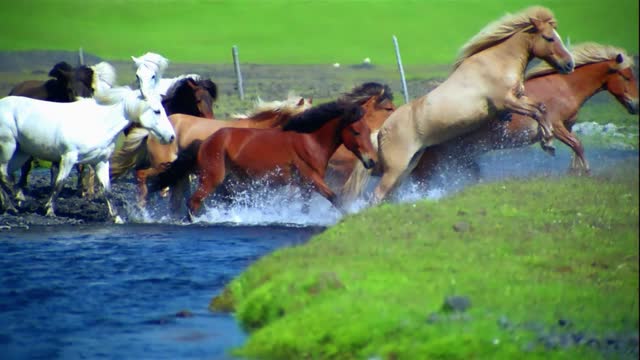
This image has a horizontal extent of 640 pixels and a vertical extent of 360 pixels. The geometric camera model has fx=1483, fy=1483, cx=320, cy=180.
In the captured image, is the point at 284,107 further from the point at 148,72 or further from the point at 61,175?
the point at 61,175

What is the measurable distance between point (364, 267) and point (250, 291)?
2.81 ft

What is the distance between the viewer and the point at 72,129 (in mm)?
14711

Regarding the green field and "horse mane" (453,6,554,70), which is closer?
"horse mane" (453,6,554,70)

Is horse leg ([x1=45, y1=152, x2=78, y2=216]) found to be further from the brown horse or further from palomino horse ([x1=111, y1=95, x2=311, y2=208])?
the brown horse

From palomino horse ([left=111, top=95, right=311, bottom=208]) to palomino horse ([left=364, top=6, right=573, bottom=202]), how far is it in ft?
4.94

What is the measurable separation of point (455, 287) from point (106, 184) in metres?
6.48

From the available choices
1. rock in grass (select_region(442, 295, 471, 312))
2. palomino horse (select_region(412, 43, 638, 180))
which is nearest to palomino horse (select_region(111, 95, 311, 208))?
palomino horse (select_region(412, 43, 638, 180))

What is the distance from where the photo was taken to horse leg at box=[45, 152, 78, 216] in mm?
14523

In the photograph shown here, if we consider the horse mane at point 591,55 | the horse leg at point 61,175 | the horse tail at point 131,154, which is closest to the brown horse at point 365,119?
the horse mane at point 591,55

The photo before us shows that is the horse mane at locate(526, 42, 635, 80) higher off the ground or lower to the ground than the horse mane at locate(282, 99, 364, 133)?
higher

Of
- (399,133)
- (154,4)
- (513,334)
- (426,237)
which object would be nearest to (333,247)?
(426,237)

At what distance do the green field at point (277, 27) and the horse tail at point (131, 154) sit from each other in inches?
155

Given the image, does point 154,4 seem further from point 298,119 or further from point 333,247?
point 333,247

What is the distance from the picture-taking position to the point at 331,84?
91.3ft
